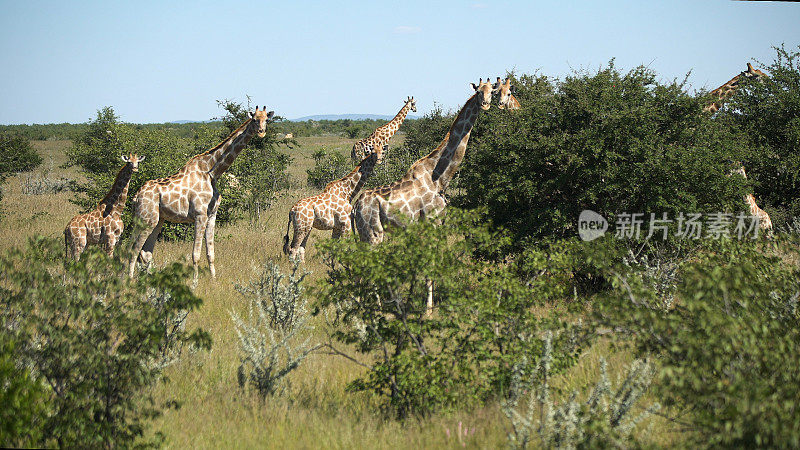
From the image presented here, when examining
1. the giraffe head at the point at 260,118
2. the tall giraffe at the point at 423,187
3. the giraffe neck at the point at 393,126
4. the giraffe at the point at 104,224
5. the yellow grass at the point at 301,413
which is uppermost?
the giraffe neck at the point at 393,126

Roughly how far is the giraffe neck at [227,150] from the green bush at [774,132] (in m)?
10.3

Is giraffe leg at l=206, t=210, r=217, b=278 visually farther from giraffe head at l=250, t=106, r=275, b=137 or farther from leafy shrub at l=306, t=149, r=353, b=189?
leafy shrub at l=306, t=149, r=353, b=189

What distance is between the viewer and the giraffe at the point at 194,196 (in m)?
11.1

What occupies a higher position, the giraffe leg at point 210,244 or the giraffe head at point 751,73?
the giraffe head at point 751,73

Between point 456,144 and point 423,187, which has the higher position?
point 456,144

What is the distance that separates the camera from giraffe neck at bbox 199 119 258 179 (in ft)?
38.5

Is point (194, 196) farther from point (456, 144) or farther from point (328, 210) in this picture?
point (456, 144)

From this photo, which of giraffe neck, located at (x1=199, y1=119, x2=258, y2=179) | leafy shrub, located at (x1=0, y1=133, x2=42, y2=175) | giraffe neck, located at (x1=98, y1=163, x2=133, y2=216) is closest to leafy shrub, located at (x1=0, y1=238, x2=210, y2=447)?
giraffe neck, located at (x1=98, y1=163, x2=133, y2=216)

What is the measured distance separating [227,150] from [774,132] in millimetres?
12565

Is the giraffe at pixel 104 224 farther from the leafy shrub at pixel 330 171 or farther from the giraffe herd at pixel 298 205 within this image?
the leafy shrub at pixel 330 171

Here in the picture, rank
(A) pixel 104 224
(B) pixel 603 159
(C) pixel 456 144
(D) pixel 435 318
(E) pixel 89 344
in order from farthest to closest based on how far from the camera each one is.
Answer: (A) pixel 104 224
(C) pixel 456 144
(B) pixel 603 159
(D) pixel 435 318
(E) pixel 89 344

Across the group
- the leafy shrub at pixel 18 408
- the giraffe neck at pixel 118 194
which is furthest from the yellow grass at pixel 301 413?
the giraffe neck at pixel 118 194

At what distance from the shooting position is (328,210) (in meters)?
12.6

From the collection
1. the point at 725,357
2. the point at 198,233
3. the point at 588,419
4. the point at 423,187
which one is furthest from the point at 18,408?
the point at 198,233
